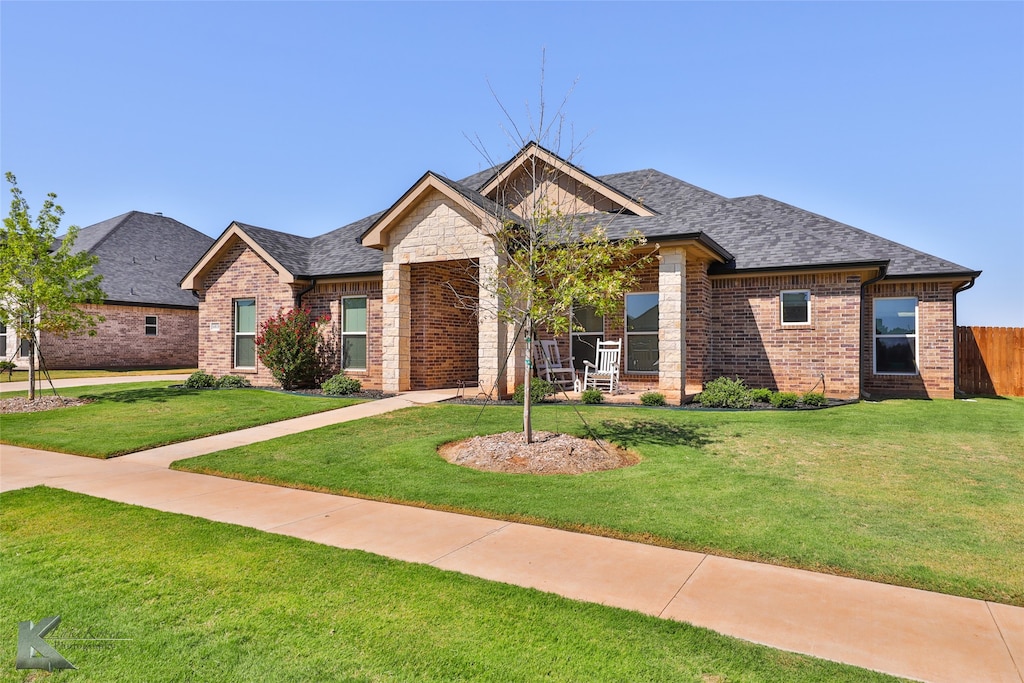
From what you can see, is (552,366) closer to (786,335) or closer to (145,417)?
(786,335)

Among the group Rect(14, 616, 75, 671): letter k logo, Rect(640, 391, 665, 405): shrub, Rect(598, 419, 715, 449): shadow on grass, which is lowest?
Rect(14, 616, 75, 671): letter k logo

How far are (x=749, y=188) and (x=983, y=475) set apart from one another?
13582 mm

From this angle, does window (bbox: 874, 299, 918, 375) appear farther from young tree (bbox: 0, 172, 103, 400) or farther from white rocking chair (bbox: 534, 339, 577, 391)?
young tree (bbox: 0, 172, 103, 400)

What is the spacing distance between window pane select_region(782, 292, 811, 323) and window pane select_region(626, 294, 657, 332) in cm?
320

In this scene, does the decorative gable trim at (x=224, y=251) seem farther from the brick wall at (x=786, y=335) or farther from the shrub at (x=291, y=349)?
the brick wall at (x=786, y=335)

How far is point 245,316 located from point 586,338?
11016 mm

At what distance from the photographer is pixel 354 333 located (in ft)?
55.2

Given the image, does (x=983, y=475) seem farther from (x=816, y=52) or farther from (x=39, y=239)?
(x=39, y=239)

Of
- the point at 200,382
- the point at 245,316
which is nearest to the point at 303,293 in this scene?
the point at 245,316

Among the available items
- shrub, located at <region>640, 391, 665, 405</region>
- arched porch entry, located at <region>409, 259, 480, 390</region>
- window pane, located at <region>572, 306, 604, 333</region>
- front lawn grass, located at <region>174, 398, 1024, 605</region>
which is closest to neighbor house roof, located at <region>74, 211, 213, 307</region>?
arched porch entry, located at <region>409, 259, 480, 390</region>

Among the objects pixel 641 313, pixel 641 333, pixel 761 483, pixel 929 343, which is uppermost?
pixel 641 313

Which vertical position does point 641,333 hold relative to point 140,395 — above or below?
above

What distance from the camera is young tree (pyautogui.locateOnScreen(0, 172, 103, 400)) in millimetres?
13211

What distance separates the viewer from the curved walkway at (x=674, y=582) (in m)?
3.29
